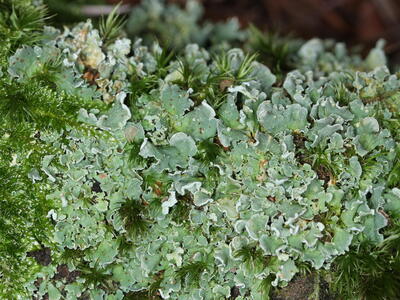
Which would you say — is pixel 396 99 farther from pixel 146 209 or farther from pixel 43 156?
pixel 43 156

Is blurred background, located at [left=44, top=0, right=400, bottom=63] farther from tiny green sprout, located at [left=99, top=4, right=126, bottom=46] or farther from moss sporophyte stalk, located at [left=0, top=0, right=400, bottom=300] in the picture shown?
moss sporophyte stalk, located at [left=0, top=0, right=400, bottom=300]

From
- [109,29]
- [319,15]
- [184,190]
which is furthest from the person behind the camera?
[319,15]

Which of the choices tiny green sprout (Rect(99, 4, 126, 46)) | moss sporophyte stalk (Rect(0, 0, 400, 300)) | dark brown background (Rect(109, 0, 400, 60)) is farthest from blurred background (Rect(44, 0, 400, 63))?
moss sporophyte stalk (Rect(0, 0, 400, 300))

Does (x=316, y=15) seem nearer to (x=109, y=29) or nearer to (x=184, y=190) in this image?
(x=109, y=29)

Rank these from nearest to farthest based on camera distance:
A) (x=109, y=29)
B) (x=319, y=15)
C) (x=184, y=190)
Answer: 1. (x=184, y=190)
2. (x=109, y=29)
3. (x=319, y=15)

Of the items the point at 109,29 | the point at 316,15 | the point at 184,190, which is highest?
the point at 109,29

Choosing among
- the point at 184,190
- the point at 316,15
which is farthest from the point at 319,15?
the point at 184,190
